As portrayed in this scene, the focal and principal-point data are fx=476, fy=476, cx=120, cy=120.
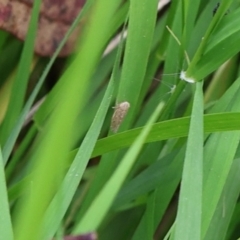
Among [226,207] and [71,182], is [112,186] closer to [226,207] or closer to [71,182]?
[71,182]

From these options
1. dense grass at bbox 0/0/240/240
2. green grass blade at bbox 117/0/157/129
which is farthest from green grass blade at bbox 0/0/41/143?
green grass blade at bbox 117/0/157/129

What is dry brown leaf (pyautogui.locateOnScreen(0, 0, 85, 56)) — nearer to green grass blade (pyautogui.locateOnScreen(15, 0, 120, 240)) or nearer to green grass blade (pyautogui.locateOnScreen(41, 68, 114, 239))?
green grass blade (pyautogui.locateOnScreen(41, 68, 114, 239))

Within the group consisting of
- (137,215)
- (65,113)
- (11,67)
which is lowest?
(137,215)

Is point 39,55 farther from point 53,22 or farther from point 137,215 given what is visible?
point 137,215

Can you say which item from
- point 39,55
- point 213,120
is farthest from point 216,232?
point 39,55

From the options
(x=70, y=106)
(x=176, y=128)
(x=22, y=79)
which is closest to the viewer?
(x=70, y=106)

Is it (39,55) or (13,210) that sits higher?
(39,55)

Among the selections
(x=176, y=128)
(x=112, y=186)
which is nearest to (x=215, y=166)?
(x=176, y=128)
